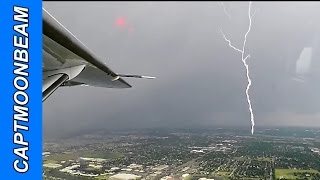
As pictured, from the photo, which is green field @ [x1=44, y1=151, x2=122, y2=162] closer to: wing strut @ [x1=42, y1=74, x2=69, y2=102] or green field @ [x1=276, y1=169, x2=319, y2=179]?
green field @ [x1=276, y1=169, x2=319, y2=179]

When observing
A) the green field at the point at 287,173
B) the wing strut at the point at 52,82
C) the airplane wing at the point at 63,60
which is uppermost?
the airplane wing at the point at 63,60

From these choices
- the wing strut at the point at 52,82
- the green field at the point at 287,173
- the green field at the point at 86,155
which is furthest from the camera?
the green field at the point at 86,155

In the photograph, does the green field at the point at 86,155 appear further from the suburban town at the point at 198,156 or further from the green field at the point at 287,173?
the green field at the point at 287,173

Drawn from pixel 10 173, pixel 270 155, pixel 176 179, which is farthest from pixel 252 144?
pixel 10 173

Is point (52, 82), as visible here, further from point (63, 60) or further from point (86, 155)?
point (86, 155)

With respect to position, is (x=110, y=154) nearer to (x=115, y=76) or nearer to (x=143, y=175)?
(x=143, y=175)

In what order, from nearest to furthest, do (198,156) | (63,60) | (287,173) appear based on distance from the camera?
(63,60)
(287,173)
(198,156)

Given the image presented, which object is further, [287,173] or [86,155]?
[86,155]

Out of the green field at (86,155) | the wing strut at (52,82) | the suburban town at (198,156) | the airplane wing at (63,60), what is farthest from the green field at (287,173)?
the wing strut at (52,82)

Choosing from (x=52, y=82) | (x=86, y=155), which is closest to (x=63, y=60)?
(x=52, y=82)
